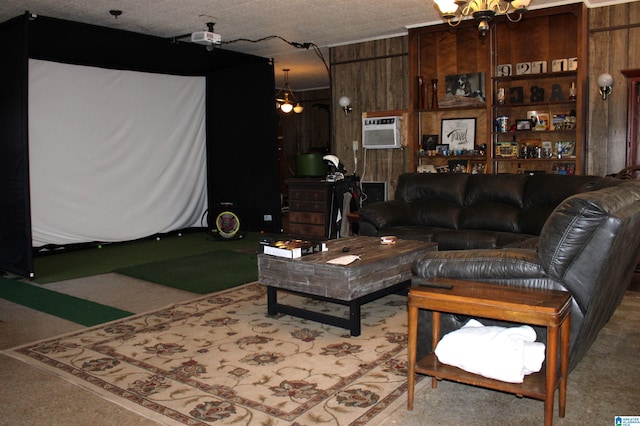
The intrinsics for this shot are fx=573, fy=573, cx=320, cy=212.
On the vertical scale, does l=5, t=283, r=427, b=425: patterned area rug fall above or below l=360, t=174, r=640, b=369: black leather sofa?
below

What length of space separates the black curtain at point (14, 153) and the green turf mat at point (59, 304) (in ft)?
1.25

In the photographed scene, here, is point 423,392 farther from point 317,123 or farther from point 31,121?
point 317,123

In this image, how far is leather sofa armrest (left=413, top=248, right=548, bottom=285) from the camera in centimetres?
269

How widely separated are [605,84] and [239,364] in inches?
192

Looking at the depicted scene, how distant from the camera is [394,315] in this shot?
14.0ft

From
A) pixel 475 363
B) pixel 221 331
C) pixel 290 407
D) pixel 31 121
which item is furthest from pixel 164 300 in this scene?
pixel 31 121

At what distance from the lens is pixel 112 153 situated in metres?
7.90

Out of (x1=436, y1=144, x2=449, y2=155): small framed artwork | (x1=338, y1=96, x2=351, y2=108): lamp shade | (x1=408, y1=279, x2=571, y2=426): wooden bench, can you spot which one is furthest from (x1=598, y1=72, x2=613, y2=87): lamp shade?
(x1=408, y1=279, x2=571, y2=426): wooden bench

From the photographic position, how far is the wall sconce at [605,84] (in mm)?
5949

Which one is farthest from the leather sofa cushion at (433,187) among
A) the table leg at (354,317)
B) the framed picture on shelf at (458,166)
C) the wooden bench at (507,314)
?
the wooden bench at (507,314)

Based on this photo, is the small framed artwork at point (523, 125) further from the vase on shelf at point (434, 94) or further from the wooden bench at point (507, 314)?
the wooden bench at point (507, 314)

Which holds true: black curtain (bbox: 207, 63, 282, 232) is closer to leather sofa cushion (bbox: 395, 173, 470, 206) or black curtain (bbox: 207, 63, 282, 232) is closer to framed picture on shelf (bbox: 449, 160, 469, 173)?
framed picture on shelf (bbox: 449, 160, 469, 173)

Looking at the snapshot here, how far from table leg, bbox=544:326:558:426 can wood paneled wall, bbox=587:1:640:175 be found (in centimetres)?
458

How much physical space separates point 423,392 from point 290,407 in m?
0.69
